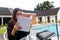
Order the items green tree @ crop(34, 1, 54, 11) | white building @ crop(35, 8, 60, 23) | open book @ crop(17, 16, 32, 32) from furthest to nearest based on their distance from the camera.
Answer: green tree @ crop(34, 1, 54, 11), white building @ crop(35, 8, 60, 23), open book @ crop(17, 16, 32, 32)

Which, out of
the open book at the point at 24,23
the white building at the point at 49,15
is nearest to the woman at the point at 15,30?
the open book at the point at 24,23

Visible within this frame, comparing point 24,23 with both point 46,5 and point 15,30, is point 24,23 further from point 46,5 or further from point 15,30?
point 46,5

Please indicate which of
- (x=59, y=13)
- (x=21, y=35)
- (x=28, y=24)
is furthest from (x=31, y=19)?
(x=59, y=13)

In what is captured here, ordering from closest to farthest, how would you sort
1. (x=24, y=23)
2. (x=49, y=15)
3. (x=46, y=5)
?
1. (x=24, y=23)
2. (x=49, y=15)
3. (x=46, y=5)

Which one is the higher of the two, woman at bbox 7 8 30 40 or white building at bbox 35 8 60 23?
woman at bbox 7 8 30 40

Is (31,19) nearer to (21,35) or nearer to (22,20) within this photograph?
(22,20)

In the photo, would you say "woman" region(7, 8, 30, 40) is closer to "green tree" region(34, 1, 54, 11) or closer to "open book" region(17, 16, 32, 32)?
"open book" region(17, 16, 32, 32)

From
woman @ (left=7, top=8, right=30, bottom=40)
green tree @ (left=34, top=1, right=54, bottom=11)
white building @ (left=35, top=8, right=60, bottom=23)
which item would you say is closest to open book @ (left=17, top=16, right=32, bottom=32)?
woman @ (left=7, top=8, right=30, bottom=40)

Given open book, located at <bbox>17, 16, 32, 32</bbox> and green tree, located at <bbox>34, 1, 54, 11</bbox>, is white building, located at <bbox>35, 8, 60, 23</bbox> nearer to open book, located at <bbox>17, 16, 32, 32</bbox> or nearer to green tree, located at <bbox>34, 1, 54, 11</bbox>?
green tree, located at <bbox>34, 1, 54, 11</bbox>

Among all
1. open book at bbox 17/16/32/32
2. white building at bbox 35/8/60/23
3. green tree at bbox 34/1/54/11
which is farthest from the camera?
green tree at bbox 34/1/54/11

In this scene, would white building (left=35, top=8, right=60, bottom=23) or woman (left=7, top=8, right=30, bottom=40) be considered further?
white building (left=35, top=8, right=60, bottom=23)

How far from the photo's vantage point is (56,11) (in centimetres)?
3403

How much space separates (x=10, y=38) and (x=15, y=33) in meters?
0.15

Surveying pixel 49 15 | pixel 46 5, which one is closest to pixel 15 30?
pixel 49 15
